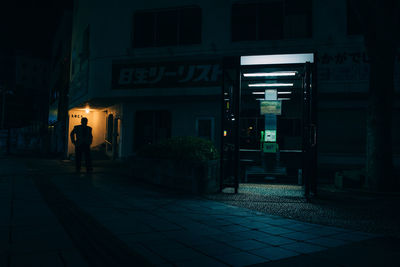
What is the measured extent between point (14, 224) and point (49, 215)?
58cm

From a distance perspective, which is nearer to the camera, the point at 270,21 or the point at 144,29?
the point at 270,21

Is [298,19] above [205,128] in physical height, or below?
above

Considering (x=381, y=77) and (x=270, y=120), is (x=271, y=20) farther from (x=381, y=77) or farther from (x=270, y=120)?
(x=381, y=77)

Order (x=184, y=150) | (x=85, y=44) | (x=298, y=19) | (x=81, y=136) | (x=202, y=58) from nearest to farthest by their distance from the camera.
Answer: (x=184, y=150) → (x=81, y=136) → (x=298, y=19) → (x=202, y=58) → (x=85, y=44)

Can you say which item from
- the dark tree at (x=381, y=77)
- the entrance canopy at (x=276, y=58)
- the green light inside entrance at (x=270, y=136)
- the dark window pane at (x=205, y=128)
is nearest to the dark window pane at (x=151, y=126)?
the dark window pane at (x=205, y=128)

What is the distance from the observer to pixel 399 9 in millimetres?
7777

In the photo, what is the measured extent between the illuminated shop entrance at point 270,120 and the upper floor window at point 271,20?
2.68m

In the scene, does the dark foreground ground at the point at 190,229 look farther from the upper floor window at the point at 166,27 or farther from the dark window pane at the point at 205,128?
the upper floor window at the point at 166,27

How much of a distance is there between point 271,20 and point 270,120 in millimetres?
5297

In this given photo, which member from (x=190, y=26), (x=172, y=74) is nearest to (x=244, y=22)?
(x=190, y=26)

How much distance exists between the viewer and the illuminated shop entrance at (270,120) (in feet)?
22.5

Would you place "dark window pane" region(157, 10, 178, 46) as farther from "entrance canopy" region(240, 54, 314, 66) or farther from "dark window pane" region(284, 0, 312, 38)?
"entrance canopy" region(240, 54, 314, 66)

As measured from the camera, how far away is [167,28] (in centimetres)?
1473

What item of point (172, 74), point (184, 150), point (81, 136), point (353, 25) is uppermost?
point (353, 25)
